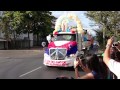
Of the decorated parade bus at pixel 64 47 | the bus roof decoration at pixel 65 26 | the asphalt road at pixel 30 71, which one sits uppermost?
the bus roof decoration at pixel 65 26

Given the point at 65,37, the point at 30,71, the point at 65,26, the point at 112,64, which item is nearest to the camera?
the point at 112,64

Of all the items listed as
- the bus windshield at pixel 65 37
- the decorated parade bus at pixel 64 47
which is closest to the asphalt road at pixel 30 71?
the decorated parade bus at pixel 64 47

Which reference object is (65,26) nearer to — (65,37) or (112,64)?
(65,37)

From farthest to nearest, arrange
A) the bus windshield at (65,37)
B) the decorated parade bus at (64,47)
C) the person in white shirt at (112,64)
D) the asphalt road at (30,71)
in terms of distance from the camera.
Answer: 1. the bus windshield at (65,37)
2. the decorated parade bus at (64,47)
3. the asphalt road at (30,71)
4. the person in white shirt at (112,64)

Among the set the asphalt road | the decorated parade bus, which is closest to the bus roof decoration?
the decorated parade bus

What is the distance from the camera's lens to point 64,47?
14695 mm

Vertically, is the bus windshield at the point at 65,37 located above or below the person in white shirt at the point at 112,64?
below

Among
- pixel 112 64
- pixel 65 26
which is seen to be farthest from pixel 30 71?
pixel 112 64

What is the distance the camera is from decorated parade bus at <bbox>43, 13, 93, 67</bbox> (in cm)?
1465

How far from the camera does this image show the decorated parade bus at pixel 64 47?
1465 cm

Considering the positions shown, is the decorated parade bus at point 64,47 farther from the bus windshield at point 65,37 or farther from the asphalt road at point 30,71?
the asphalt road at point 30,71

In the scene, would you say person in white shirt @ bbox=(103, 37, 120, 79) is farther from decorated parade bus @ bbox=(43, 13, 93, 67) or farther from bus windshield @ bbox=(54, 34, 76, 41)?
bus windshield @ bbox=(54, 34, 76, 41)

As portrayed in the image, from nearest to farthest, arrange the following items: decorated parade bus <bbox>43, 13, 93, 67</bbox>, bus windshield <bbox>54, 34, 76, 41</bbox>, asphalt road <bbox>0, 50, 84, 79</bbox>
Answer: asphalt road <bbox>0, 50, 84, 79</bbox>, decorated parade bus <bbox>43, 13, 93, 67</bbox>, bus windshield <bbox>54, 34, 76, 41</bbox>
